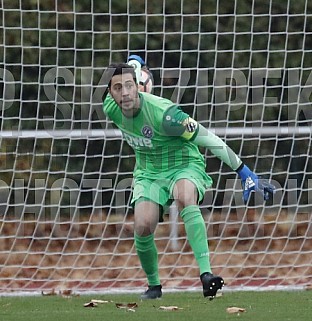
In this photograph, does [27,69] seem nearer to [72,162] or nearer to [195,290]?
[72,162]

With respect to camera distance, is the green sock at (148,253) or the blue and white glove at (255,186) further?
the green sock at (148,253)

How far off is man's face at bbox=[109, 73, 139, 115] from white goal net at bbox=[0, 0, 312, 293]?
2.07 meters

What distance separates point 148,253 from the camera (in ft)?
23.5

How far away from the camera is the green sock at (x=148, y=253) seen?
7.10m

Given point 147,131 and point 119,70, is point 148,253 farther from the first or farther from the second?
point 119,70

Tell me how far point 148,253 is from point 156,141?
2.16ft

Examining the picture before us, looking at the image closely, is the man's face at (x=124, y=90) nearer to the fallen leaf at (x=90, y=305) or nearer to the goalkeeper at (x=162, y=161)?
the goalkeeper at (x=162, y=161)

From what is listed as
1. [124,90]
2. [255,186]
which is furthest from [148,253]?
[124,90]

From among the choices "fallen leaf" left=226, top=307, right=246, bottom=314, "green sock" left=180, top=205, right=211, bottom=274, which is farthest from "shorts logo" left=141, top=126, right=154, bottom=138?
"fallen leaf" left=226, top=307, right=246, bottom=314

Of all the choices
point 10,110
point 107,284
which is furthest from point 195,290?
point 10,110

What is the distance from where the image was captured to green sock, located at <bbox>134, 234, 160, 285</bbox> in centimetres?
710

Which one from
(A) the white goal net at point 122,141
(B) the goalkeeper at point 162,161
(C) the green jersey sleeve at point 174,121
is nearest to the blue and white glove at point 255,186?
(B) the goalkeeper at point 162,161

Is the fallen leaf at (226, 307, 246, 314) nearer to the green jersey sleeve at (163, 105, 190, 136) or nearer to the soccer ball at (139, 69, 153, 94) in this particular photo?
the green jersey sleeve at (163, 105, 190, 136)

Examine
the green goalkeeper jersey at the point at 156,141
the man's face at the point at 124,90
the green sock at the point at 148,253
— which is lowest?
the green sock at the point at 148,253
